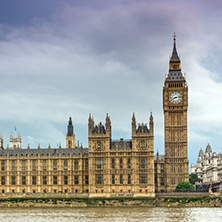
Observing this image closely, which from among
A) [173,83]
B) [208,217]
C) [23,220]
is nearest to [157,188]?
[173,83]

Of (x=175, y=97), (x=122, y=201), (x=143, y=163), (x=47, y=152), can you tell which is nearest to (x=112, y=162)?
(x=143, y=163)

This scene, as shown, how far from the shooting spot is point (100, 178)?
161 meters

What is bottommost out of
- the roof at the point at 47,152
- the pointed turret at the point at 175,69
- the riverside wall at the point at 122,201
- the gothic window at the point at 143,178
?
the riverside wall at the point at 122,201

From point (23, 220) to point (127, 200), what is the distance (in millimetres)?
53227

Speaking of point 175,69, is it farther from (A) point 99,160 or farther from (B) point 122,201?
(B) point 122,201

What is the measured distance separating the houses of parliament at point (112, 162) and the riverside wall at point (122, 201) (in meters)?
4.20

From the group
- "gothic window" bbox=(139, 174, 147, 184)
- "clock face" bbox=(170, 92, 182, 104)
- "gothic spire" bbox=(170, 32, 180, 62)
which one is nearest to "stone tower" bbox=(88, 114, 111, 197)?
"gothic window" bbox=(139, 174, 147, 184)

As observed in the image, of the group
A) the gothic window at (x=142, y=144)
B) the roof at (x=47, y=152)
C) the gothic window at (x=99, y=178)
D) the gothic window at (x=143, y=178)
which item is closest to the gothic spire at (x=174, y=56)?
the gothic window at (x=142, y=144)

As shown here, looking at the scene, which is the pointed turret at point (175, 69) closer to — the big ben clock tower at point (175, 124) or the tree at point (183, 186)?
the big ben clock tower at point (175, 124)

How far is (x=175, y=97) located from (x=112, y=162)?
3769 centimetres

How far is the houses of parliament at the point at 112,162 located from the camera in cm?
15975

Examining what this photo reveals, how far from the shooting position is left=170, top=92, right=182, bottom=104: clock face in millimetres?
181625

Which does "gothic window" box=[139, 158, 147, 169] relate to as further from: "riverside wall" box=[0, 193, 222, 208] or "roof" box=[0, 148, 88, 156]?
"roof" box=[0, 148, 88, 156]

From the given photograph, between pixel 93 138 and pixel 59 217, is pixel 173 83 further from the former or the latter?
pixel 59 217
